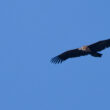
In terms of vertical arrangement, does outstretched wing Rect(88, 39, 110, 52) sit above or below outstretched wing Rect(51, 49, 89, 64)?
below

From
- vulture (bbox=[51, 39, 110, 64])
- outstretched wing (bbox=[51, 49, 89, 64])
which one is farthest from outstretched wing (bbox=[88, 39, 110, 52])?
outstretched wing (bbox=[51, 49, 89, 64])

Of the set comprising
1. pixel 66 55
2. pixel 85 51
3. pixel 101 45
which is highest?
pixel 66 55

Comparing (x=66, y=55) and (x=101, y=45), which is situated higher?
(x=66, y=55)

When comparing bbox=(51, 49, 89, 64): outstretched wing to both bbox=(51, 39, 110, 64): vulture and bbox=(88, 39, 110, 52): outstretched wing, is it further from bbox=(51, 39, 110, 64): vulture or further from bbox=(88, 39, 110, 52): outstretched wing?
bbox=(88, 39, 110, 52): outstretched wing

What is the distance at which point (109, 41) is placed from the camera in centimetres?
2433

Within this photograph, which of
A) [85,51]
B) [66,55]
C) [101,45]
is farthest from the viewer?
[66,55]

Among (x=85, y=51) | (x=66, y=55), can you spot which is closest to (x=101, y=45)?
(x=85, y=51)

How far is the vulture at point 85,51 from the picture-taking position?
80.0 feet

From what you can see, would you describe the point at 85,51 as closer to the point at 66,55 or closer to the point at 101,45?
the point at 101,45

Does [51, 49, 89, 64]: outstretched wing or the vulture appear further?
[51, 49, 89, 64]: outstretched wing

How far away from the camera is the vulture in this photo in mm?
24398

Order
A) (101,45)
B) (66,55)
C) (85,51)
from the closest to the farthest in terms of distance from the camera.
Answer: (101,45)
(85,51)
(66,55)

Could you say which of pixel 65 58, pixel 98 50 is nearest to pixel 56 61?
pixel 65 58

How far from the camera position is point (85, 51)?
82.7 feet
